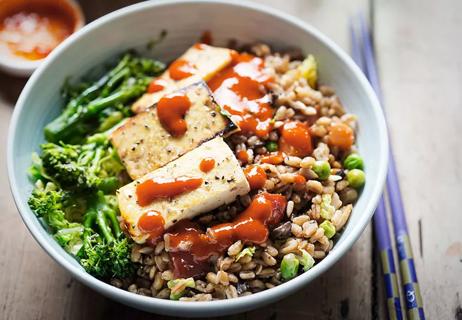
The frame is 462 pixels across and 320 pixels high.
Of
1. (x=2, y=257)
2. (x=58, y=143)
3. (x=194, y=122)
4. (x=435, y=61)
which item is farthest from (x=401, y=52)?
(x=2, y=257)

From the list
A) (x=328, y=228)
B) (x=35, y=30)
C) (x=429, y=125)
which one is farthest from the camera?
(x=35, y=30)

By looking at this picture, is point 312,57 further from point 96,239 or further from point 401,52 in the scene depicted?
point 96,239

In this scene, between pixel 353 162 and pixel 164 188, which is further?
pixel 353 162

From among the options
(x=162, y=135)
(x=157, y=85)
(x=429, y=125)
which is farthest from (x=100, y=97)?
(x=429, y=125)

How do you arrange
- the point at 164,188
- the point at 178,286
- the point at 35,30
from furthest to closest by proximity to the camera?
the point at 35,30, the point at 164,188, the point at 178,286

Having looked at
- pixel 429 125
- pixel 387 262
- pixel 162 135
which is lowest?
pixel 387 262

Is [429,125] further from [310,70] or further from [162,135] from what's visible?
[162,135]

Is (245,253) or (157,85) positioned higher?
(157,85)

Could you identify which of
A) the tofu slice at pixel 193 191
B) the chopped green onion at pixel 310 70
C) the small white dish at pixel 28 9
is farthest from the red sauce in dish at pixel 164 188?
the small white dish at pixel 28 9
